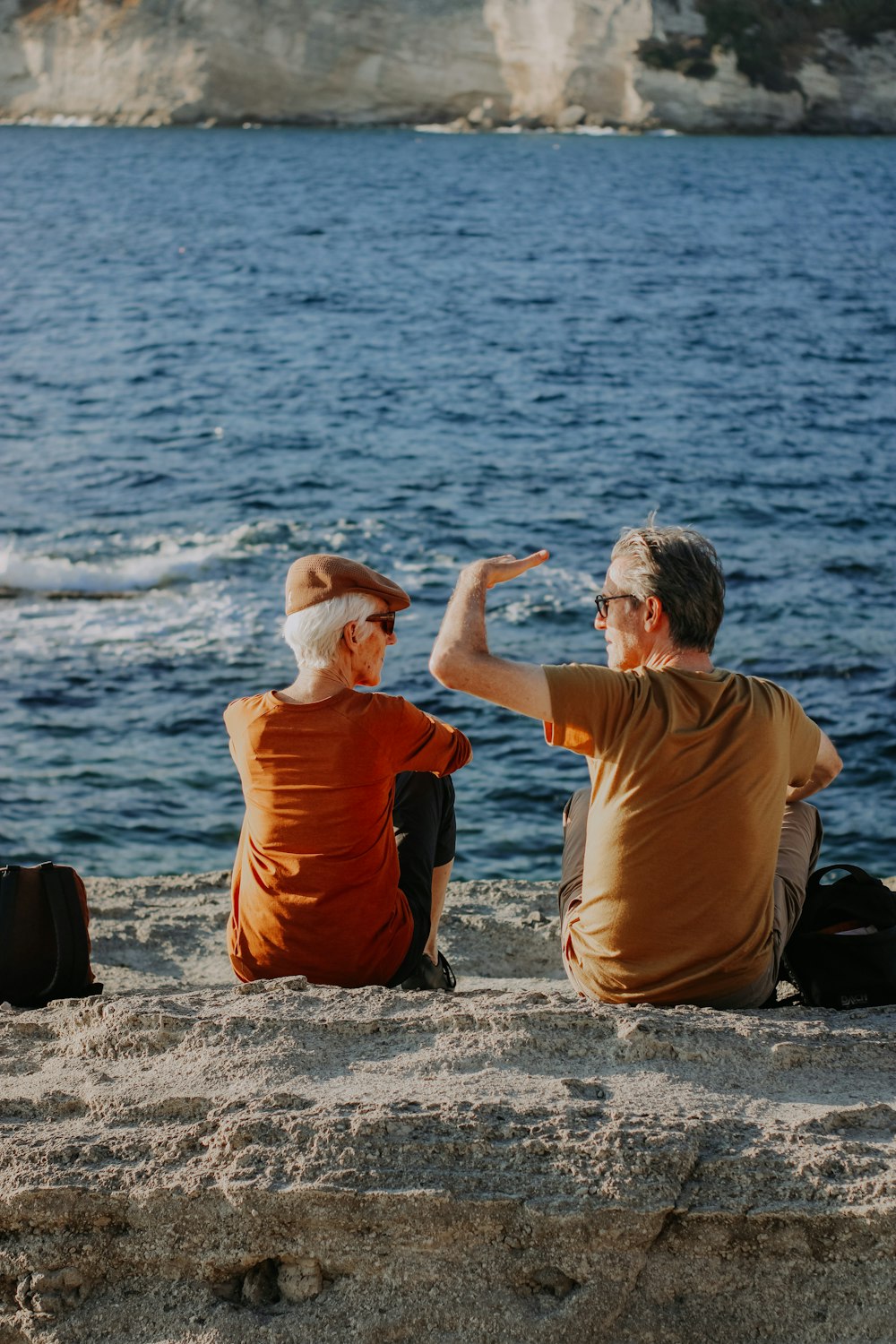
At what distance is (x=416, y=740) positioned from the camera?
3355 mm

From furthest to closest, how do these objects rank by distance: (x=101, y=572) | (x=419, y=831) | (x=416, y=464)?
(x=416, y=464) → (x=101, y=572) → (x=419, y=831)

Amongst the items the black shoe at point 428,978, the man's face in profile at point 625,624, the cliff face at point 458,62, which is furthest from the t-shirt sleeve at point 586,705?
the cliff face at point 458,62

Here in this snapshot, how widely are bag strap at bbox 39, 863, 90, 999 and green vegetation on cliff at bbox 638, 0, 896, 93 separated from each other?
67.8 m

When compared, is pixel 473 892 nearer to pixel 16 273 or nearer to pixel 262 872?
pixel 262 872

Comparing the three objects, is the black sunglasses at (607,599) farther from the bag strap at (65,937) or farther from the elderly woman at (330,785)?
the bag strap at (65,937)

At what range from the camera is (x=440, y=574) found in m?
12.0

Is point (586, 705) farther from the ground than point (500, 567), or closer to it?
closer to it

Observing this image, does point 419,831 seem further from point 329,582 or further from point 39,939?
point 39,939

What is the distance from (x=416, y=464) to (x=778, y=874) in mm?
12840

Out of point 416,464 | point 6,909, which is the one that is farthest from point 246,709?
point 416,464

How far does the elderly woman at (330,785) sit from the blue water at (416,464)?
421cm

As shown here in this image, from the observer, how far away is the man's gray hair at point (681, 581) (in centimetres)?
317

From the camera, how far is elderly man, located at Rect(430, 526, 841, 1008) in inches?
120

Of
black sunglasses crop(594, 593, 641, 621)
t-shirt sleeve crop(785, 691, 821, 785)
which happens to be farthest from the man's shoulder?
t-shirt sleeve crop(785, 691, 821, 785)
